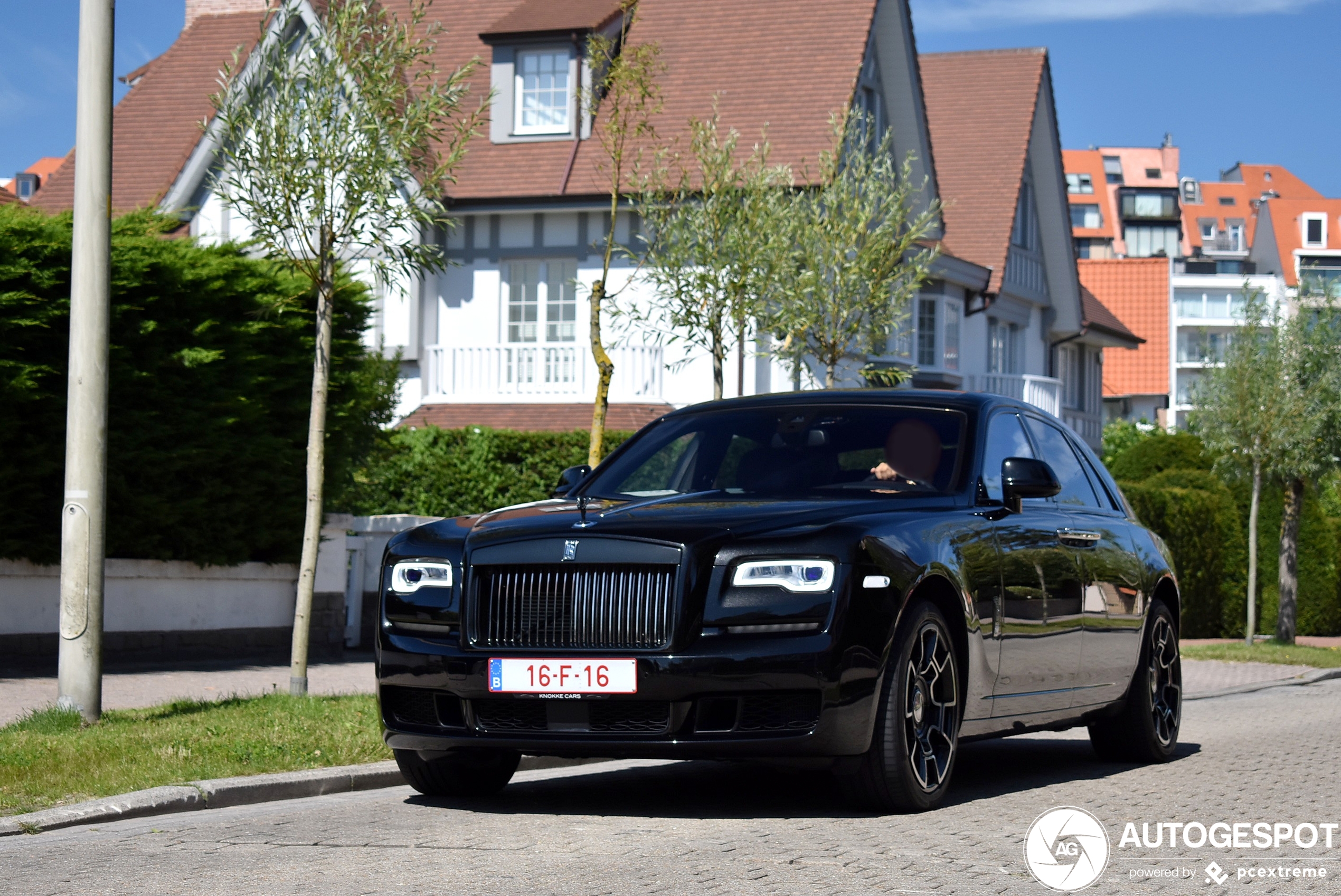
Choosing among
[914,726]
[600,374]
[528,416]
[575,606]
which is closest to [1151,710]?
[914,726]

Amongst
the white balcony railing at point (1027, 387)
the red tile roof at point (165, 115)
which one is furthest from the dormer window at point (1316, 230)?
the red tile roof at point (165, 115)

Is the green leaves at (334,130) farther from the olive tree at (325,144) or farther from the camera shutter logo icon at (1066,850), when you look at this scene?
the camera shutter logo icon at (1066,850)

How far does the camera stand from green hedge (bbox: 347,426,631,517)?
2600cm

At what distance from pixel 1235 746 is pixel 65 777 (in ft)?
22.4

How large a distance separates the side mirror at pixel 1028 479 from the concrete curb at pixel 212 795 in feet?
10.3

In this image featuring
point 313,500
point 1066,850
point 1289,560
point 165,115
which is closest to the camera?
point 1066,850

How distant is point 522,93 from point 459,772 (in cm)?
2649

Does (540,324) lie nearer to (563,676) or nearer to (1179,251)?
(563,676)

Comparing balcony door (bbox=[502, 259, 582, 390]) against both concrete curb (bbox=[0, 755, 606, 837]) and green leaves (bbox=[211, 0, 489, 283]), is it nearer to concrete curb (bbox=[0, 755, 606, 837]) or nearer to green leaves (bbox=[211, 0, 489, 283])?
green leaves (bbox=[211, 0, 489, 283])

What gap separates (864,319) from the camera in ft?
71.2

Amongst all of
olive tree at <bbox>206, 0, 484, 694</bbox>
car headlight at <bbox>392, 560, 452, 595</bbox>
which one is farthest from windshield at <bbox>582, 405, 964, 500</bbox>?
olive tree at <bbox>206, 0, 484, 694</bbox>

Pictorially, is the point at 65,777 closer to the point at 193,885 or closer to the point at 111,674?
the point at 193,885

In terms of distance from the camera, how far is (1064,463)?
10.0 metres

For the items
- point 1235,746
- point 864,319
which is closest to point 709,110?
point 864,319
